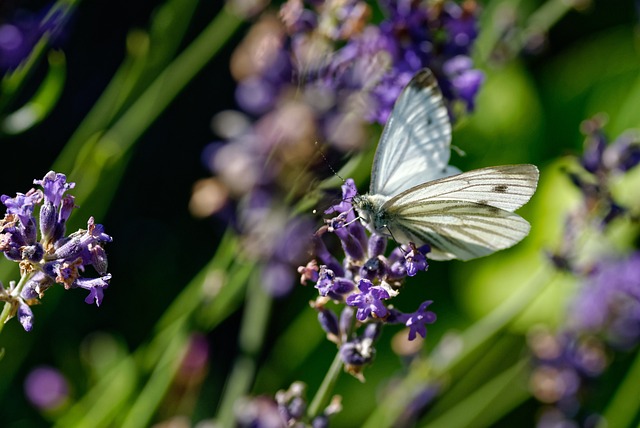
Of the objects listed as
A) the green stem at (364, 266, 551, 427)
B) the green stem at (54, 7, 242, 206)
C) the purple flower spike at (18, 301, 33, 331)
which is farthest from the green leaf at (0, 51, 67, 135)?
the green stem at (364, 266, 551, 427)

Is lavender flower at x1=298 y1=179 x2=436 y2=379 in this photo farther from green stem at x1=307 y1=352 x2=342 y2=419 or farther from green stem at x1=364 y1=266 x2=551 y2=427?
green stem at x1=364 y1=266 x2=551 y2=427

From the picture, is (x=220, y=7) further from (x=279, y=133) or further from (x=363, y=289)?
(x=363, y=289)

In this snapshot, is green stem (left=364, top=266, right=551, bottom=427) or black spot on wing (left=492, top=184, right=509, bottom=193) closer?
black spot on wing (left=492, top=184, right=509, bottom=193)

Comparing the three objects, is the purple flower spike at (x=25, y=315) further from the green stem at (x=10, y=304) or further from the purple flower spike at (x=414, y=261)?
the purple flower spike at (x=414, y=261)

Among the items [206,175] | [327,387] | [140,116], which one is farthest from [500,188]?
[206,175]

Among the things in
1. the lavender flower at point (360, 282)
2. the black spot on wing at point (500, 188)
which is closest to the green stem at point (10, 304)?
the lavender flower at point (360, 282)
